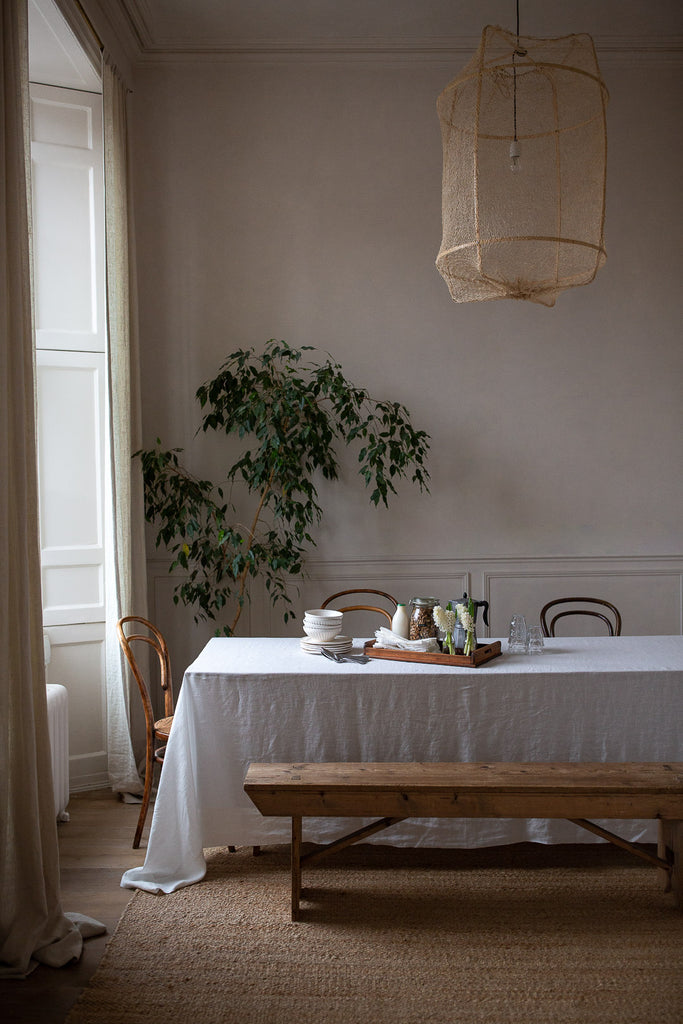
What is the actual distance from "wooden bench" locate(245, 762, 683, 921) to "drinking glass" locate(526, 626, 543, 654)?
1.93ft

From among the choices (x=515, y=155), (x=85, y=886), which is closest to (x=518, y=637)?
→ (x=515, y=155)

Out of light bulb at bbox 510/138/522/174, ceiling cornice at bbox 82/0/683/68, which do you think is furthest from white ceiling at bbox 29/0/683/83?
light bulb at bbox 510/138/522/174

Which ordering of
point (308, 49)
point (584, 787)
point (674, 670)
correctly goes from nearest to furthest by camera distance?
Result: point (584, 787), point (674, 670), point (308, 49)

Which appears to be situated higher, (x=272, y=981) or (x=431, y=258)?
(x=431, y=258)

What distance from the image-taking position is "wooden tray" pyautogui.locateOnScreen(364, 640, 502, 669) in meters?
2.88

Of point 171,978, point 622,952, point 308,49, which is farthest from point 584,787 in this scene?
point 308,49

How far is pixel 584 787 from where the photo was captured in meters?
2.52

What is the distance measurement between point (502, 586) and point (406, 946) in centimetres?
247

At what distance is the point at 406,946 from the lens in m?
2.47

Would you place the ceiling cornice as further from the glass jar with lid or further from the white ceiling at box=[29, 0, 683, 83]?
the glass jar with lid

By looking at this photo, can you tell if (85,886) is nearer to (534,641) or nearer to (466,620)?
(466,620)

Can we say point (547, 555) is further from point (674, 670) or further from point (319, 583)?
point (674, 670)

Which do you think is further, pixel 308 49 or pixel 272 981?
pixel 308 49

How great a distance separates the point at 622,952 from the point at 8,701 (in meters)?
→ 2.00
